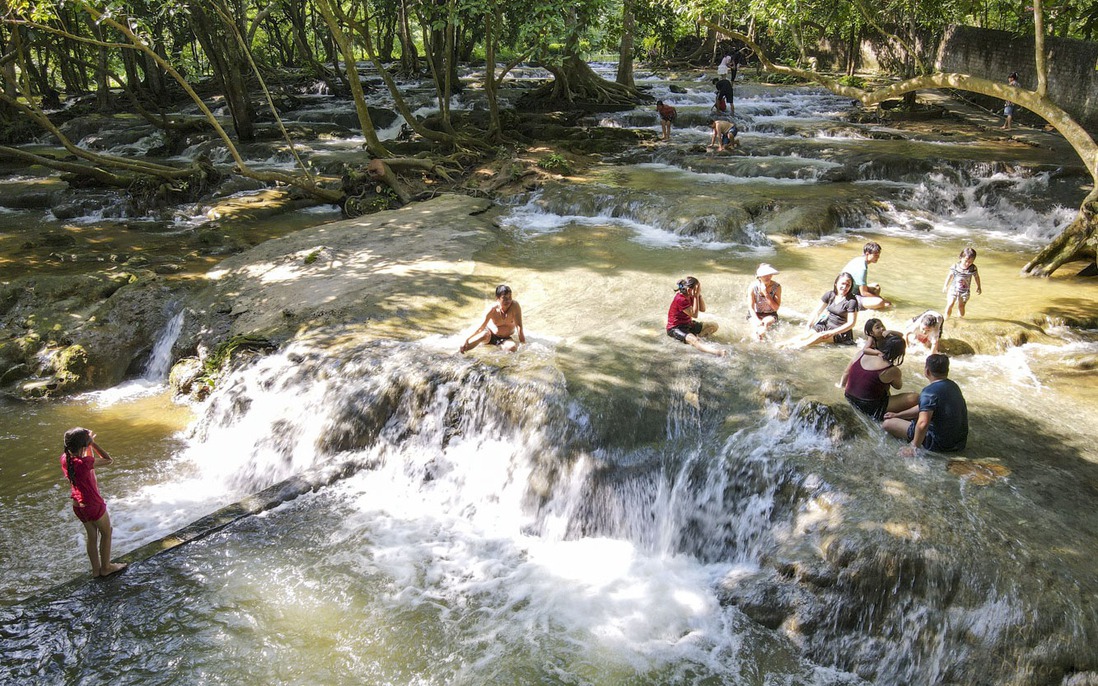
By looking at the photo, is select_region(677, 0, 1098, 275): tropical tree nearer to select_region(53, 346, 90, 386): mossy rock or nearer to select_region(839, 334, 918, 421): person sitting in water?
select_region(839, 334, 918, 421): person sitting in water

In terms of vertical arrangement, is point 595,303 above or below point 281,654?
above

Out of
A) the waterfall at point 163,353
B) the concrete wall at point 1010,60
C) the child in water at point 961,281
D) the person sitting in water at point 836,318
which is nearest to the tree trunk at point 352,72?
the waterfall at point 163,353

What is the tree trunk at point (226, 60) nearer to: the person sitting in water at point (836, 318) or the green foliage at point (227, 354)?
the green foliage at point (227, 354)

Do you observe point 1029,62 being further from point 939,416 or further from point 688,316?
point 939,416

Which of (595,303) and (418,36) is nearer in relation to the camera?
(595,303)

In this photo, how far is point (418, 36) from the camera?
45875 mm

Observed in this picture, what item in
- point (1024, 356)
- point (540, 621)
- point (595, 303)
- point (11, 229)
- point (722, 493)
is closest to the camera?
point (540, 621)

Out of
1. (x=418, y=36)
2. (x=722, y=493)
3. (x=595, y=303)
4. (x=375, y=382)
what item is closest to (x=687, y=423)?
(x=722, y=493)

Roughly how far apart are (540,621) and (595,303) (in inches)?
172

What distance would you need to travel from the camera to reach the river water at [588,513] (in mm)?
4531

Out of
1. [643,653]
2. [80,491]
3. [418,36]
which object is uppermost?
[418,36]

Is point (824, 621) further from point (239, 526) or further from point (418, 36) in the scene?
point (418, 36)

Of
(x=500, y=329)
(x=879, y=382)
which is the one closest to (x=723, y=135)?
(x=500, y=329)

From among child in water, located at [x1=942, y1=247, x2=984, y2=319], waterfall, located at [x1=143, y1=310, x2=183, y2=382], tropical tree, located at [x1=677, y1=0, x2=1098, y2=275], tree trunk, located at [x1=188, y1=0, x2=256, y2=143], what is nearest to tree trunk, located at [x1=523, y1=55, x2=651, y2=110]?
tree trunk, located at [x1=188, y1=0, x2=256, y2=143]
